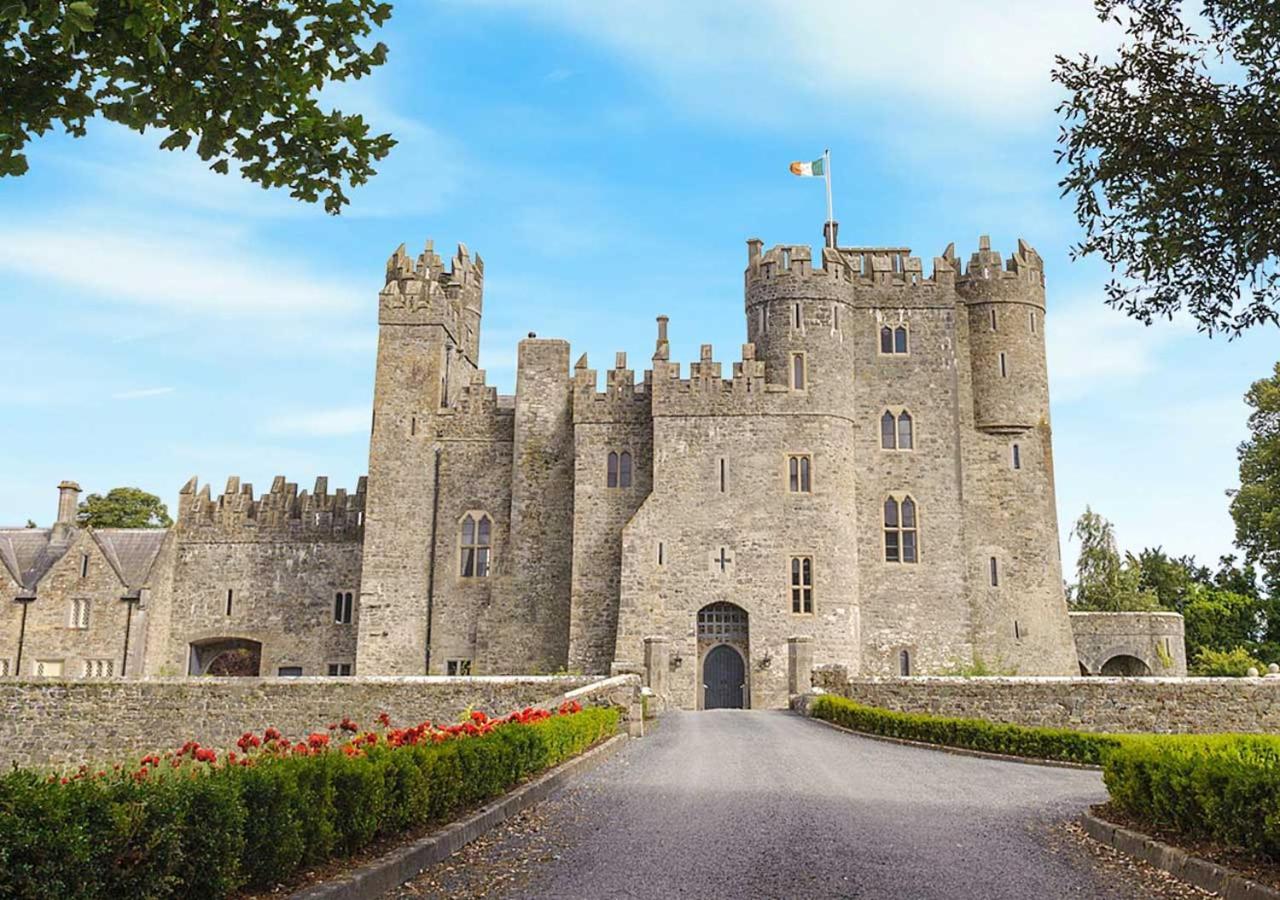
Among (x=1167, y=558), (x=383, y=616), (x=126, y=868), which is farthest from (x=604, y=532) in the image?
(x=1167, y=558)

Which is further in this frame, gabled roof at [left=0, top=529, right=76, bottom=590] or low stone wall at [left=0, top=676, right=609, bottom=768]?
gabled roof at [left=0, top=529, right=76, bottom=590]

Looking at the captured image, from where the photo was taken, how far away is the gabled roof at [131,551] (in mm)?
42156

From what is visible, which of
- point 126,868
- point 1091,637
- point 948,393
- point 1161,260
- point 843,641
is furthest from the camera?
point 1091,637

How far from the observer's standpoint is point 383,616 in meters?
39.8

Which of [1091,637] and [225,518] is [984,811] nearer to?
[1091,637]

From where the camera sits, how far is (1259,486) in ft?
161

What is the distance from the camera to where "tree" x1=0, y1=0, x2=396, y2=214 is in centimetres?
918

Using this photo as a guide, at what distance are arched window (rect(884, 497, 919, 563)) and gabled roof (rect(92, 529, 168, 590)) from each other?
87.1 feet

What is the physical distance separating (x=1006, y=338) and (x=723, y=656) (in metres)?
14.9

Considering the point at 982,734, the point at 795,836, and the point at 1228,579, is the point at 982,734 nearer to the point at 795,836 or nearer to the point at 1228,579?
the point at 795,836

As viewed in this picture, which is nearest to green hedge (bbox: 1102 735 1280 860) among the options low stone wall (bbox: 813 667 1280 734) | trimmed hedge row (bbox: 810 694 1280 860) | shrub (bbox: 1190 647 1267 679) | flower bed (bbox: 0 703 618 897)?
trimmed hedge row (bbox: 810 694 1280 860)

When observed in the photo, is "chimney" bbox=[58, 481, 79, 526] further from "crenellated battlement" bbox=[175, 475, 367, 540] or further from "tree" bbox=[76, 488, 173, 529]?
"tree" bbox=[76, 488, 173, 529]

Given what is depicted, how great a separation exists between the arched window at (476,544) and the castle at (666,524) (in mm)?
101

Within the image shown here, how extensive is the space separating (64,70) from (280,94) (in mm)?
1717
